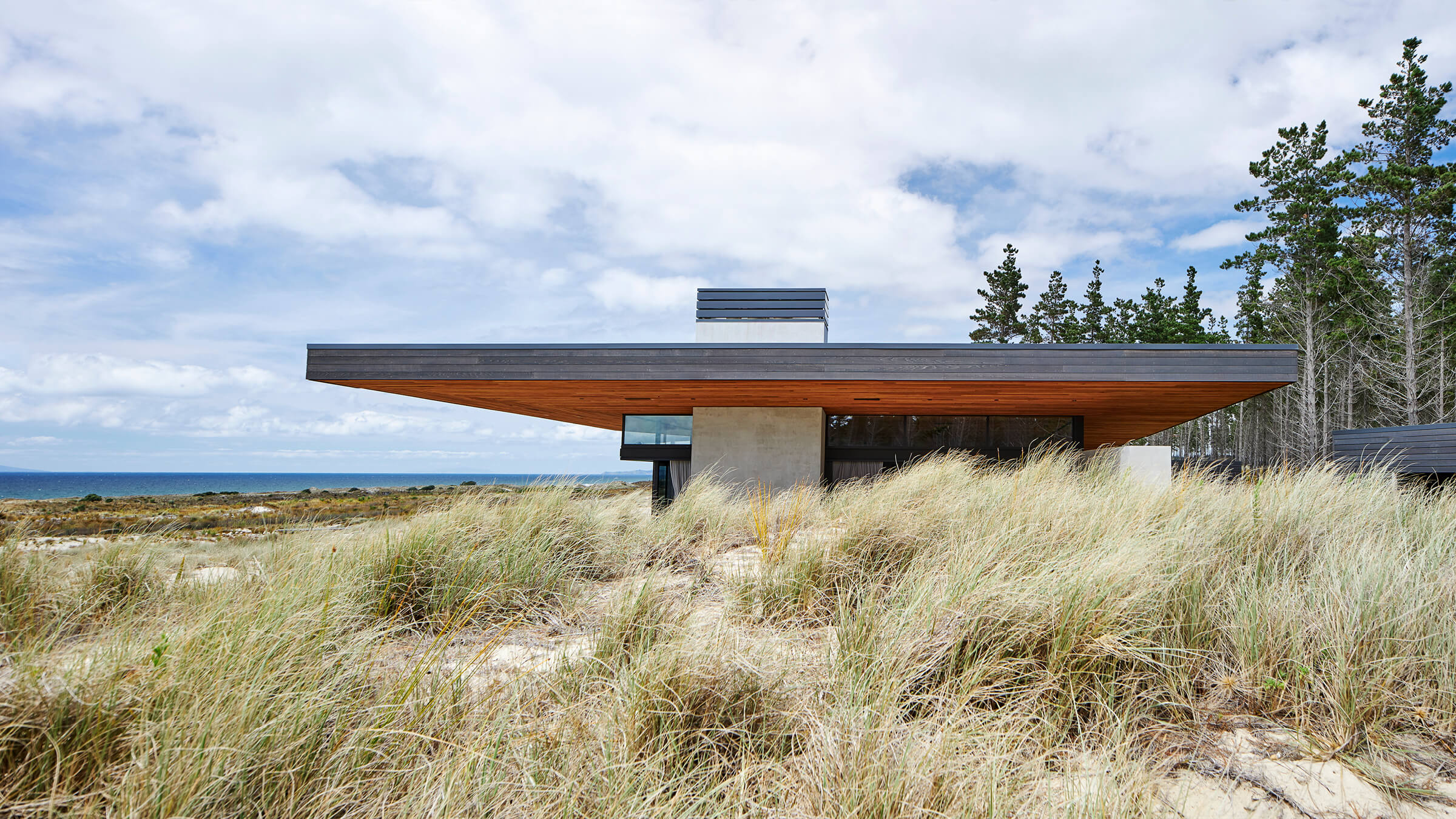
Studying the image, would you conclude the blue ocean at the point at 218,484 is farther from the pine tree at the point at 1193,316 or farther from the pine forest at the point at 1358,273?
the pine tree at the point at 1193,316

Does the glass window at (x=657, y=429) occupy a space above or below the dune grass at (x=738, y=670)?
above

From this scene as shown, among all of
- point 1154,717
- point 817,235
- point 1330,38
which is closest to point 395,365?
point 1154,717

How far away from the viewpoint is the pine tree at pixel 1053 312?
33.0m

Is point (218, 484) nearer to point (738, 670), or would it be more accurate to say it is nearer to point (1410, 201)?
point (738, 670)

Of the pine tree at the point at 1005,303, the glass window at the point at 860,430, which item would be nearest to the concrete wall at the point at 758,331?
the glass window at the point at 860,430

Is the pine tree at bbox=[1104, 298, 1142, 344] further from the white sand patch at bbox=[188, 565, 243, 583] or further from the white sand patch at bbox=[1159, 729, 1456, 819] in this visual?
the white sand patch at bbox=[188, 565, 243, 583]

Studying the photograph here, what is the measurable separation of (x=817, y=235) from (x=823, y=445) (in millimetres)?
7527

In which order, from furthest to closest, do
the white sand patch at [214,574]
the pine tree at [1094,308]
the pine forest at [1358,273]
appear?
the pine tree at [1094,308]
the pine forest at [1358,273]
the white sand patch at [214,574]

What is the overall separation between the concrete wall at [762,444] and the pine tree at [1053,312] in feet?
85.0

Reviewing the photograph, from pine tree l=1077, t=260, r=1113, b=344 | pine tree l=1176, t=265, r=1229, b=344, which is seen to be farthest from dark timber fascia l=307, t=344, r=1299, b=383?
pine tree l=1077, t=260, r=1113, b=344

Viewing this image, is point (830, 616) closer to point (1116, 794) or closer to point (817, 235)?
point (1116, 794)

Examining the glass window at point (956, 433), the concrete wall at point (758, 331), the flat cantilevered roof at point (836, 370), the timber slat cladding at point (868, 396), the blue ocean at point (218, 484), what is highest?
the concrete wall at point (758, 331)

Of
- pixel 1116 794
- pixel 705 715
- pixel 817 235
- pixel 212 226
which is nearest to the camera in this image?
pixel 1116 794

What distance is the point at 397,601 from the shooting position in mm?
3273
